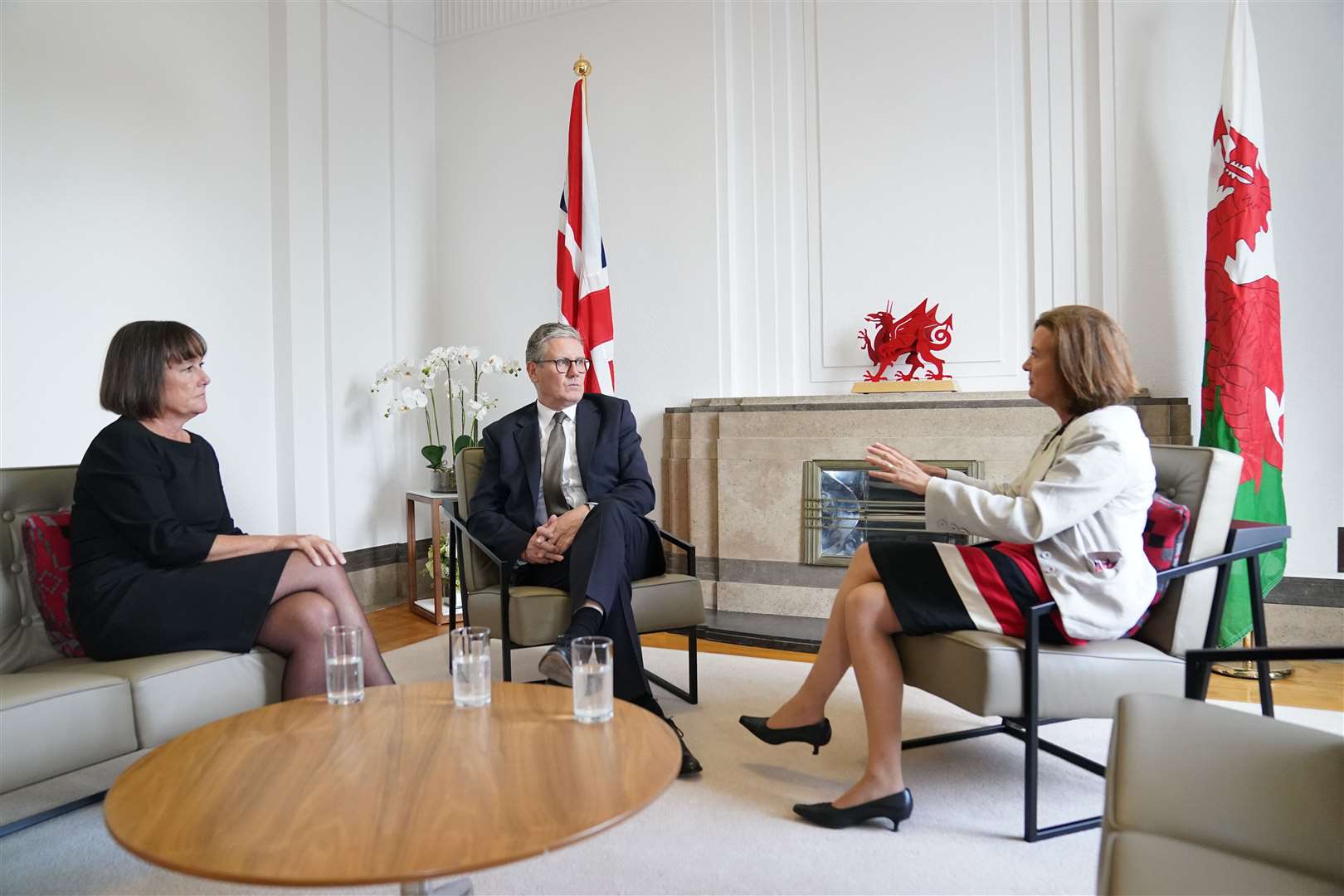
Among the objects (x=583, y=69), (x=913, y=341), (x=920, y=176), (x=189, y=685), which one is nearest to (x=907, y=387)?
(x=913, y=341)

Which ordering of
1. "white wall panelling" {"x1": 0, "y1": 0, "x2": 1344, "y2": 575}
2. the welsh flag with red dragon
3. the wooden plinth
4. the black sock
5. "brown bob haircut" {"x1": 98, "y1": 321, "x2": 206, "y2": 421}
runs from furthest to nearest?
1. the wooden plinth
2. "white wall panelling" {"x1": 0, "y1": 0, "x2": 1344, "y2": 575}
3. the welsh flag with red dragon
4. the black sock
5. "brown bob haircut" {"x1": 98, "y1": 321, "x2": 206, "y2": 421}

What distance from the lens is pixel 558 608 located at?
2662 mm

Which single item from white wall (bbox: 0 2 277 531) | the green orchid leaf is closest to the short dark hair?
the green orchid leaf

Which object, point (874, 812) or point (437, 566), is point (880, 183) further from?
point (874, 812)

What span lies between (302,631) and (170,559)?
1.24 feet

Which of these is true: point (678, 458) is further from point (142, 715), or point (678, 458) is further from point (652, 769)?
point (652, 769)

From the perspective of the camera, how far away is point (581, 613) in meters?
2.49

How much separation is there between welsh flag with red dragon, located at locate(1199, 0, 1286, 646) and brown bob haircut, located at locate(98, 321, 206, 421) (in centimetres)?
341

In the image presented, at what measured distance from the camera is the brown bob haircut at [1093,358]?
207cm

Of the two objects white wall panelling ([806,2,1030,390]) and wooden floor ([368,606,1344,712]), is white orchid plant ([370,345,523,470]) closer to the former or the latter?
wooden floor ([368,606,1344,712])

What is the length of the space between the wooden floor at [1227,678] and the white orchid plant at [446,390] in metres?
0.85

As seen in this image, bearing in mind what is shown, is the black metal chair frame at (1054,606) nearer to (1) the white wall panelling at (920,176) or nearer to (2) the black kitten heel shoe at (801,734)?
(2) the black kitten heel shoe at (801,734)

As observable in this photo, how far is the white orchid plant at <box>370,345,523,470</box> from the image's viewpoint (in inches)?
181

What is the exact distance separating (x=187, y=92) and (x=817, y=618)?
360cm
